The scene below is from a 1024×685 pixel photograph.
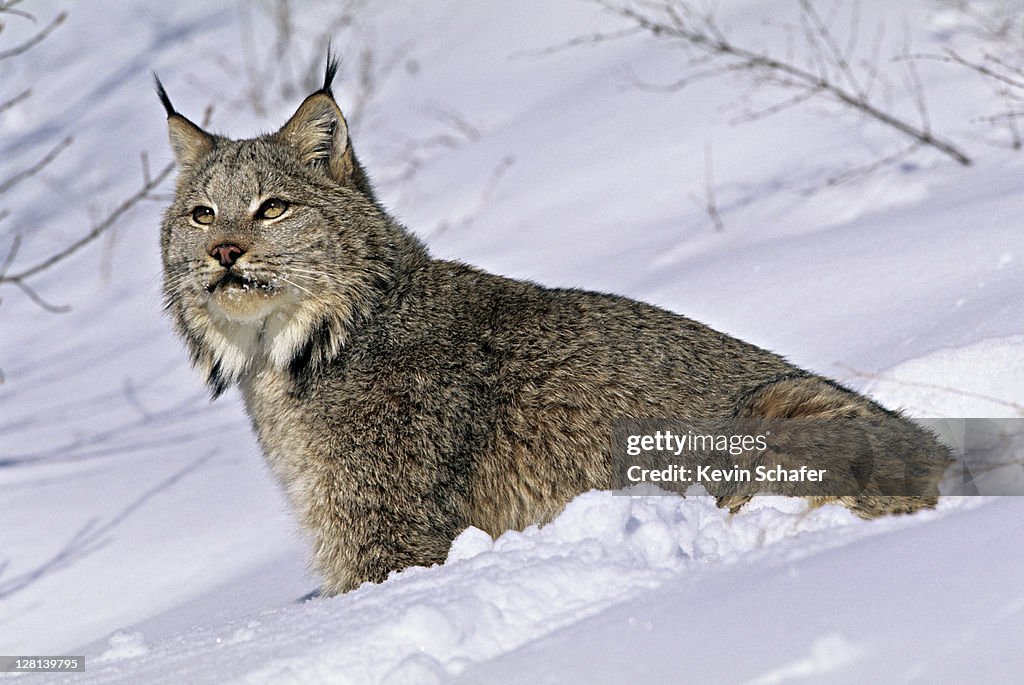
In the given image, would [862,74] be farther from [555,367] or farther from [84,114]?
[84,114]

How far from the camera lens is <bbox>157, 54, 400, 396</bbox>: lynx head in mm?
3871

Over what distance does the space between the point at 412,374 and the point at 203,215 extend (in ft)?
3.18

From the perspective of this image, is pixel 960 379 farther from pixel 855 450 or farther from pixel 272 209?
pixel 272 209

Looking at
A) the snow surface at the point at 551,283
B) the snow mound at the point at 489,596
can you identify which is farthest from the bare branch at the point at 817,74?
the snow mound at the point at 489,596

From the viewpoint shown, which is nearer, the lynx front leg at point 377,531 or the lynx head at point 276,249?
the lynx front leg at point 377,531

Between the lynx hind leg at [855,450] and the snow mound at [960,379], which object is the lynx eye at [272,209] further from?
the snow mound at [960,379]

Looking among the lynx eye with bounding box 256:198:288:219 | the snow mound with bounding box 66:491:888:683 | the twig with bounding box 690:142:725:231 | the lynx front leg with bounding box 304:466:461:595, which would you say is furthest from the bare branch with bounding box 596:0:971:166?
the lynx front leg with bounding box 304:466:461:595

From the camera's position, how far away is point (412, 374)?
3830mm

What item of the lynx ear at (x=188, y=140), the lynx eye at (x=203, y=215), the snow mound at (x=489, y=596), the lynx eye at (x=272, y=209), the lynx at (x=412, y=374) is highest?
the lynx ear at (x=188, y=140)

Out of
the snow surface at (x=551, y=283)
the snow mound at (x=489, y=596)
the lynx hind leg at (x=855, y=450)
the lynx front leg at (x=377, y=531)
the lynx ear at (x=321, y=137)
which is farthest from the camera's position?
the lynx ear at (x=321, y=137)

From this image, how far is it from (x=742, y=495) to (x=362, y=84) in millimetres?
9154

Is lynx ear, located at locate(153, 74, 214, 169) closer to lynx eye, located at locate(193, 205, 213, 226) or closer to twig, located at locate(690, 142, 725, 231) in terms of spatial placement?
lynx eye, located at locate(193, 205, 213, 226)

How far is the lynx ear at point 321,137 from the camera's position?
4230 mm

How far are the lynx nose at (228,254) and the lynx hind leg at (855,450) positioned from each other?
1681mm
